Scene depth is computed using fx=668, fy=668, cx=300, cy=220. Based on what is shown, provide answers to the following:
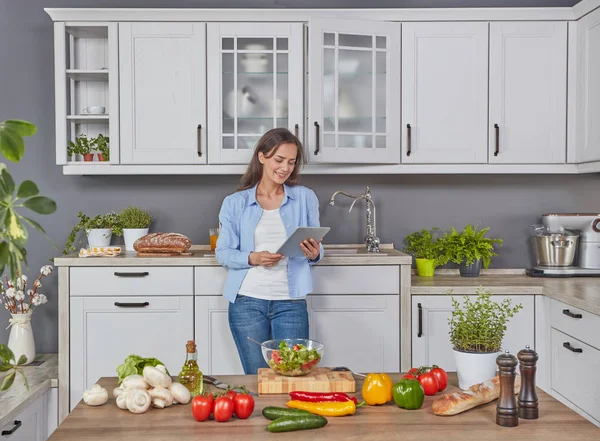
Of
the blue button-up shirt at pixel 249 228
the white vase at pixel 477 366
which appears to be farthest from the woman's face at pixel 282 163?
the white vase at pixel 477 366

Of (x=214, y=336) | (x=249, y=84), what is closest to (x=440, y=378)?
(x=214, y=336)

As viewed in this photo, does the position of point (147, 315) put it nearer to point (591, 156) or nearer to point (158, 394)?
point (158, 394)

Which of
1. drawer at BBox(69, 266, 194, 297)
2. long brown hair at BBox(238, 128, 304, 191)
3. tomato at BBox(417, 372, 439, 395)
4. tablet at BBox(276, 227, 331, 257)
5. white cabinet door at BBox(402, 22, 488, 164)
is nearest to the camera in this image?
tomato at BBox(417, 372, 439, 395)

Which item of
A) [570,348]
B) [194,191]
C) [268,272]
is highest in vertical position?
[194,191]

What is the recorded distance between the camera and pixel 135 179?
419 centimetres

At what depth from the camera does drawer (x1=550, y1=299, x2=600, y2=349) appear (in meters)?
2.98

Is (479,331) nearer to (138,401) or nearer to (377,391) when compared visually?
(377,391)

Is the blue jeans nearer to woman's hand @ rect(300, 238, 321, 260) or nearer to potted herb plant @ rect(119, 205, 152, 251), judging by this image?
woman's hand @ rect(300, 238, 321, 260)

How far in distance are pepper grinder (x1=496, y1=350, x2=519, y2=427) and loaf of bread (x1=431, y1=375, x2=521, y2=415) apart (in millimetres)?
103

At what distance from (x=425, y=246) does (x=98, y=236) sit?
195 cm

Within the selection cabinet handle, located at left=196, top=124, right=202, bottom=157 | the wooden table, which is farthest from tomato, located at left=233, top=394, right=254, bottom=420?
cabinet handle, located at left=196, top=124, right=202, bottom=157

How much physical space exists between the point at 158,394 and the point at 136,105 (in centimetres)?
241

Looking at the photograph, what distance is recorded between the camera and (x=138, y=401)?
1.71 meters

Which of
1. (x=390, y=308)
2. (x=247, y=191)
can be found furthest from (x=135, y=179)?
(x=390, y=308)
